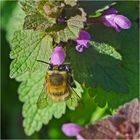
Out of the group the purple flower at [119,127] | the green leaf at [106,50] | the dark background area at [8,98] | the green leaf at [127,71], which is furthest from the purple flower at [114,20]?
the dark background area at [8,98]

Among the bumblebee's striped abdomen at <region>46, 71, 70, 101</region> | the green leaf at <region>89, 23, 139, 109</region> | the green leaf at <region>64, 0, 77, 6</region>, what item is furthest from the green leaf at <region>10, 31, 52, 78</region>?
the green leaf at <region>89, 23, 139, 109</region>

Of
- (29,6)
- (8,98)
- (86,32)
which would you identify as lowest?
(8,98)

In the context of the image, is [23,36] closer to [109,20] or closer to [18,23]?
[109,20]

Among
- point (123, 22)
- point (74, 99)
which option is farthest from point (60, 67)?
point (123, 22)

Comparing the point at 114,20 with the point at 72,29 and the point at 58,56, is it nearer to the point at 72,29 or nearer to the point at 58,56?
the point at 72,29

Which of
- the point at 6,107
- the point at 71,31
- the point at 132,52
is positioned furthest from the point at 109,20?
the point at 6,107

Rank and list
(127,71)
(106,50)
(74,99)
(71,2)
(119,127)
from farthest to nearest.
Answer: (127,71) < (106,50) < (74,99) < (71,2) < (119,127)

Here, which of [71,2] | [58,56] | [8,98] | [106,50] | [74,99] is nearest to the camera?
[58,56]
